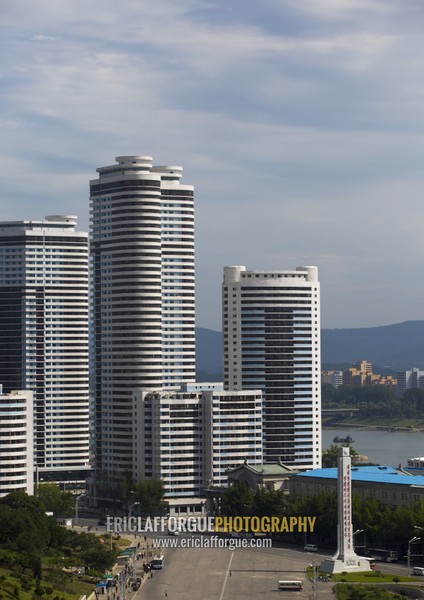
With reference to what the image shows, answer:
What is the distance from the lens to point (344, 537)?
395ft

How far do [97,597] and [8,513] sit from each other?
16851mm

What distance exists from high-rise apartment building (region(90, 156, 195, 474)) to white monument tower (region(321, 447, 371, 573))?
2005 inches

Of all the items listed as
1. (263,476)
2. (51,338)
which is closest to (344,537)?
(263,476)

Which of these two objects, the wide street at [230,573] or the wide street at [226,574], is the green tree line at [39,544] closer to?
the wide street at [230,573]

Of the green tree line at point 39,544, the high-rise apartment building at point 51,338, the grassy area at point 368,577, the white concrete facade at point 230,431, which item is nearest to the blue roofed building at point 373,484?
the white concrete facade at point 230,431

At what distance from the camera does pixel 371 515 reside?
132 meters

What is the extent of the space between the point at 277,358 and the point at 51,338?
31.4 meters

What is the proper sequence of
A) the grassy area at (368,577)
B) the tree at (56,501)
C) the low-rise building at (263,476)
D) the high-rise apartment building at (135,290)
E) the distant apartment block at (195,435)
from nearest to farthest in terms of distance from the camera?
the grassy area at (368,577) → the low-rise building at (263,476) → the tree at (56,501) → the distant apartment block at (195,435) → the high-rise apartment building at (135,290)

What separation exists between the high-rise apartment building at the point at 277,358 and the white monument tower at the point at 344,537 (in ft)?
183

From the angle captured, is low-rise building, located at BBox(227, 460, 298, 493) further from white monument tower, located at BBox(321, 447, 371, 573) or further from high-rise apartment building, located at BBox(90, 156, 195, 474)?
white monument tower, located at BBox(321, 447, 371, 573)

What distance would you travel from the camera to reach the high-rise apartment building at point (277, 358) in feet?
584

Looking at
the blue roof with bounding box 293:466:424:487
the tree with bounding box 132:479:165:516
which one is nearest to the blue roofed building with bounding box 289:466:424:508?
the blue roof with bounding box 293:466:424:487

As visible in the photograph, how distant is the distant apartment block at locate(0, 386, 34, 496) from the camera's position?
496 feet

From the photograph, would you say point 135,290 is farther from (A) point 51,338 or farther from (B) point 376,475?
(B) point 376,475
